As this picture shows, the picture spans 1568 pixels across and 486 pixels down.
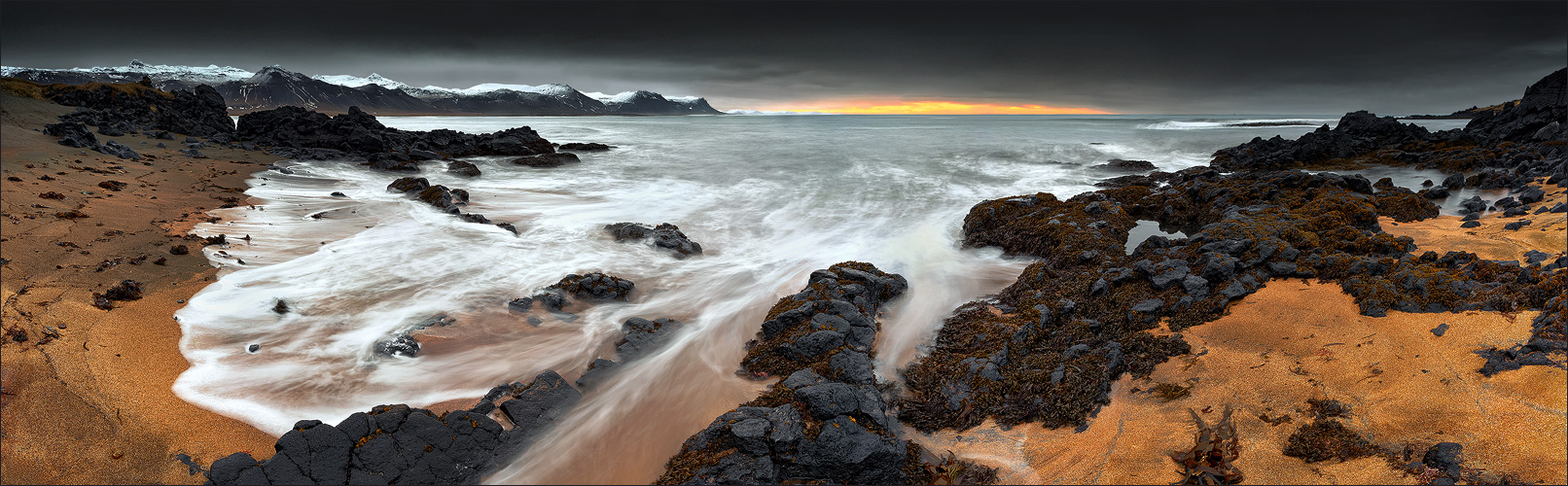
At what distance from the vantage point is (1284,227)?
8820 millimetres

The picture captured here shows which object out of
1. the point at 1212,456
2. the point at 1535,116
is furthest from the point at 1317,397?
the point at 1535,116

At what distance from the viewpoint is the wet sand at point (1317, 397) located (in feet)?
13.8

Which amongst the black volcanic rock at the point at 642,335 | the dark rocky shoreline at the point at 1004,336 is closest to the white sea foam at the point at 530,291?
the black volcanic rock at the point at 642,335

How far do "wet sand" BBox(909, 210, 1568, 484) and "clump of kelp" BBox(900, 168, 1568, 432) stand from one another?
9.4 inches

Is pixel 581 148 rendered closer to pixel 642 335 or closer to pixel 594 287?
pixel 594 287

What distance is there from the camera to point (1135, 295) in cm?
787

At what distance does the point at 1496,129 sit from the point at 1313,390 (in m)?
30.9

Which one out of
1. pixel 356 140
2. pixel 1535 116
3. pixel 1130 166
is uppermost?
pixel 1535 116

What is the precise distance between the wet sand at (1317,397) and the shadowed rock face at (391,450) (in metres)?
4.45

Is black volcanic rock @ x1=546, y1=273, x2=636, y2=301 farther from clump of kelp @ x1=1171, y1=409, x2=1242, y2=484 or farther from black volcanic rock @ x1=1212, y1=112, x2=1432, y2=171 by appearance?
black volcanic rock @ x1=1212, y1=112, x2=1432, y2=171

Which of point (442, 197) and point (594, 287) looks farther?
point (442, 197)

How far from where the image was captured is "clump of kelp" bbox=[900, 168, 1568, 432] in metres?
6.03

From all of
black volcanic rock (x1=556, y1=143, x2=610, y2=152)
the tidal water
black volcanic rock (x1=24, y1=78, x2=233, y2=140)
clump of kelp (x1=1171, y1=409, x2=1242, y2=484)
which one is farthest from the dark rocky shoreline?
black volcanic rock (x1=556, y1=143, x2=610, y2=152)

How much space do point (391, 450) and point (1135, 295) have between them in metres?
9.34
